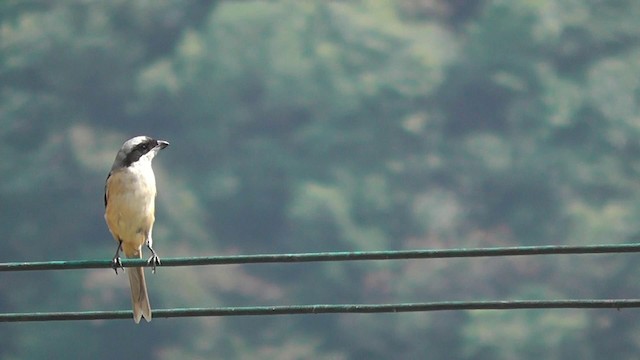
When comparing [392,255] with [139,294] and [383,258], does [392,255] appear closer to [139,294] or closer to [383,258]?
[383,258]

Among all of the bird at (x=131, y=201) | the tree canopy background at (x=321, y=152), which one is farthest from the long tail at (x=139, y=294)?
the tree canopy background at (x=321, y=152)

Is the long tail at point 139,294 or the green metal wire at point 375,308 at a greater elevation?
the long tail at point 139,294

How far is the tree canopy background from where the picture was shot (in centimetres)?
4706

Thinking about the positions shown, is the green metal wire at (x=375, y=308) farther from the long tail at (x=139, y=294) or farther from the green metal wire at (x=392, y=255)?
the long tail at (x=139, y=294)

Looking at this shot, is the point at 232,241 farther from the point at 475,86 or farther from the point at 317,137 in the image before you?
the point at 475,86

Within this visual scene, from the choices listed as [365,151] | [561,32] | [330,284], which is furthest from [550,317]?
[561,32]

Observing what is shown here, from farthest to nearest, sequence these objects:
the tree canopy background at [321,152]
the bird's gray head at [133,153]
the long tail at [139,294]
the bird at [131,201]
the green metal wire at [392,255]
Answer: the tree canopy background at [321,152]
the bird's gray head at [133,153]
the bird at [131,201]
the long tail at [139,294]
the green metal wire at [392,255]

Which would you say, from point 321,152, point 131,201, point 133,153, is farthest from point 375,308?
point 321,152

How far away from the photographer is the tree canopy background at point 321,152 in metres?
47.1

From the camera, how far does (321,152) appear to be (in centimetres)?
5438

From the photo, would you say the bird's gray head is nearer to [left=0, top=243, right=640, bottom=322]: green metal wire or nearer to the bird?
the bird

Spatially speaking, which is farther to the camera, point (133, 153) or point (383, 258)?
point (133, 153)

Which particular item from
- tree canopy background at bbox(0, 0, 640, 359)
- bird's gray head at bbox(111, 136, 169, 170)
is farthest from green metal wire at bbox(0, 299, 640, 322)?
tree canopy background at bbox(0, 0, 640, 359)

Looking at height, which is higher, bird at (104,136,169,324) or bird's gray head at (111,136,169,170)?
bird's gray head at (111,136,169,170)
